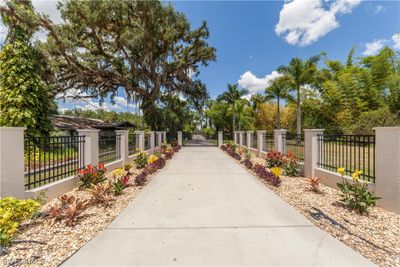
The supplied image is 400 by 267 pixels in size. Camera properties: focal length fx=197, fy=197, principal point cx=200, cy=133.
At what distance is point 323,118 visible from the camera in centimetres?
2456

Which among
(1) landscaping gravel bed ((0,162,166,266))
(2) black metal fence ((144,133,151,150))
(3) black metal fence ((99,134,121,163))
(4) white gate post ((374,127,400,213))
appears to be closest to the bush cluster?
(4) white gate post ((374,127,400,213))

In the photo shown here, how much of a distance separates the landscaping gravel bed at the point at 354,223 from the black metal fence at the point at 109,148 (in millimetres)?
6144

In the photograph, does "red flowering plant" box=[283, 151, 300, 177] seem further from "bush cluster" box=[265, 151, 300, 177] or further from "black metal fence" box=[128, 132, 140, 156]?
"black metal fence" box=[128, 132, 140, 156]

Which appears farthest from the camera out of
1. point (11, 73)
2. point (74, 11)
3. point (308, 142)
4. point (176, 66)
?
point (176, 66)

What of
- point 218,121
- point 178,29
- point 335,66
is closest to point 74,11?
point 178,29

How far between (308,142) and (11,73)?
578 inches

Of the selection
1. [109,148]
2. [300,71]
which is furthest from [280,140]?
[300,71]

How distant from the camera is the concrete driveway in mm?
2478

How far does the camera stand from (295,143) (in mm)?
7922

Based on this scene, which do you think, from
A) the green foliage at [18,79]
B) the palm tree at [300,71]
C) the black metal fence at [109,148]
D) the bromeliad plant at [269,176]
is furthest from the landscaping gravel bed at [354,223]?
the palm tree at [300,71]

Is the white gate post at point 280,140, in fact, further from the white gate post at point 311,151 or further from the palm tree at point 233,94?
the palm tree at point 233,94

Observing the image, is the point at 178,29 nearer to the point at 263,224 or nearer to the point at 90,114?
the point at 263,224

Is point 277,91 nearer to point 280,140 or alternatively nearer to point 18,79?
point 280,140

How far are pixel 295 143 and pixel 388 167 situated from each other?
4.00 metres
